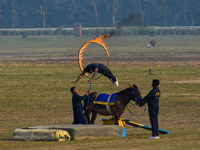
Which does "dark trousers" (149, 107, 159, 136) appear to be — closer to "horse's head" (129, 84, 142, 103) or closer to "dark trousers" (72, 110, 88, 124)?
"horse's head" (129, 84, 142, 103)

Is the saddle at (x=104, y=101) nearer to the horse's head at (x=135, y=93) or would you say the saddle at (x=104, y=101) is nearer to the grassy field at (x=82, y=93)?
the horse's head at (x=135, y=93)

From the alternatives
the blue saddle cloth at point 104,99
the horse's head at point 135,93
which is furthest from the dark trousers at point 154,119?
the blue saddle cloth at point 104,99

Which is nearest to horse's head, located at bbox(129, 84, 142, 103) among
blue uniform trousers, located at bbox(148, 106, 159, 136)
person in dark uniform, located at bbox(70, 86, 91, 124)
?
blue uniform trousers, located at bbox(148, 106, 159, 136)

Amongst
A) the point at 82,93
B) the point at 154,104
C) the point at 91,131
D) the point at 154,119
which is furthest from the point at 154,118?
the point at 82,93

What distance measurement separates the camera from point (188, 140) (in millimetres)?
22422

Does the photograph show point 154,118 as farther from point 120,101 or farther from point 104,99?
point 104,99

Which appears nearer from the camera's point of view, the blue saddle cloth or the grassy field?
the grassy field

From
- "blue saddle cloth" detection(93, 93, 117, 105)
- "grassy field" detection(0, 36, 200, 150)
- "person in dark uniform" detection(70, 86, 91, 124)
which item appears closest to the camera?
"grassy field" detection(0, 36, 200, 150)

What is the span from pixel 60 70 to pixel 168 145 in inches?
1743

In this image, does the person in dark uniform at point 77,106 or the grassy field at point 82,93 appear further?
the person in dark uniform at point 77,106

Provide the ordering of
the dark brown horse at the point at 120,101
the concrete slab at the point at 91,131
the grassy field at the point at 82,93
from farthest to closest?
the dark brown horse at the point at 120,101 < the concrete slab at the point at 91,131 < the grassy field at the point at 82,93

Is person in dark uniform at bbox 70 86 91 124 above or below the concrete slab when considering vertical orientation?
above

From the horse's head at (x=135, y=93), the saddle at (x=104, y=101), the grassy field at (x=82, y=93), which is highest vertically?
the horse's head at (x=135, y=93)

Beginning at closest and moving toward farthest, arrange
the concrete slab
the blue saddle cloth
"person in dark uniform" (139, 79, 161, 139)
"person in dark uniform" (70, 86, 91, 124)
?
1. the concrete slab
2. "person in dark uniform" (139, 79, 161, 139)
3. "person in dark uniform" (70, 86, 91, 124)
4. the blue saddle cloth
